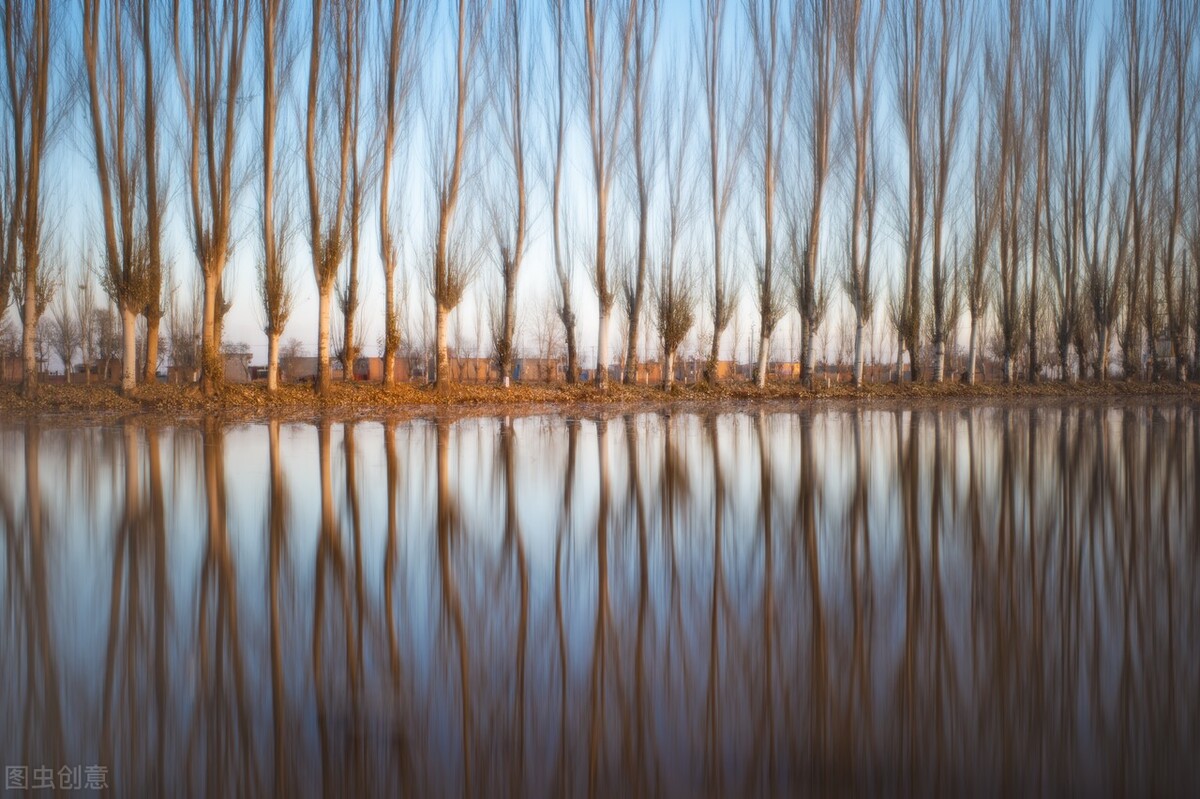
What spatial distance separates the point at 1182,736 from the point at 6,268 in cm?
2399

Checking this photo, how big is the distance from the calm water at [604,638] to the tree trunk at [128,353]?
13.9m

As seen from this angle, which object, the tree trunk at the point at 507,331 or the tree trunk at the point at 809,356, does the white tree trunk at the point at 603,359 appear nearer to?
the tree trunk at the point at 507,331

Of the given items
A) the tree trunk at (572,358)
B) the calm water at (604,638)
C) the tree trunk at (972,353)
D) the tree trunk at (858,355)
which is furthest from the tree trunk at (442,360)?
the tree trunk at (972,353)

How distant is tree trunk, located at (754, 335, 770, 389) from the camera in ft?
90.2

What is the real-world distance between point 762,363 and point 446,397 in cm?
1103

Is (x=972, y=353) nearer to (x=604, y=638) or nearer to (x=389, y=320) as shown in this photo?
(x=389, y=320)

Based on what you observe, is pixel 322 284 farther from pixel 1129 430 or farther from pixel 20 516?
pixel 1129 430

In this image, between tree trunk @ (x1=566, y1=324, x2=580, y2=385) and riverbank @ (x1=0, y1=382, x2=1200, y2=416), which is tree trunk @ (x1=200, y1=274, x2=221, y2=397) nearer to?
riverbank @ (x1=0, y1=382, x2=1200, y2=416)

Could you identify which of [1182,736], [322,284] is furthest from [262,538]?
[322,284]

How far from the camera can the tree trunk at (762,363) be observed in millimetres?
27484

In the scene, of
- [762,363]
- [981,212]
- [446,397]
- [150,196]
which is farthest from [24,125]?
[981,212]

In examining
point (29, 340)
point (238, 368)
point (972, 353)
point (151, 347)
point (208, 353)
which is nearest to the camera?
point (29, 340)

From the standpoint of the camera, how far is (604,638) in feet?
10.2

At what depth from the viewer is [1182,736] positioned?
2305 mm
